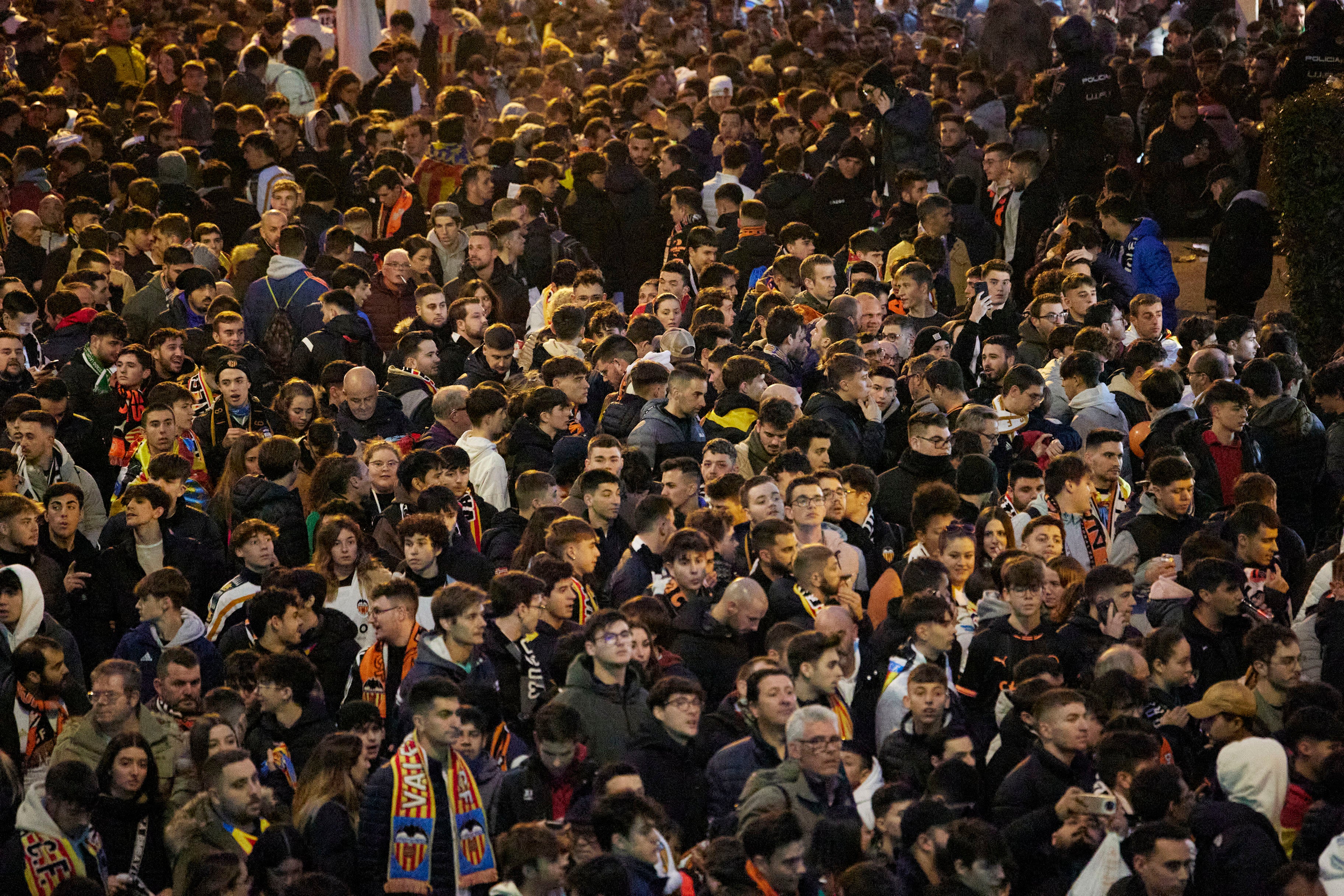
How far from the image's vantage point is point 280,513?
356 inches

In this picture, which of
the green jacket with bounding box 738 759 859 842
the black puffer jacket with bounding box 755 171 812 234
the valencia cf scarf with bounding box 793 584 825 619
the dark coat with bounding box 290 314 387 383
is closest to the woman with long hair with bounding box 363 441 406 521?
the dark coat with bounding box 290 314 387 383

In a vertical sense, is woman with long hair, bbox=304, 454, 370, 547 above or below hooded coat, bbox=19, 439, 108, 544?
above

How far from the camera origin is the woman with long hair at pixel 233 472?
31.0 ft

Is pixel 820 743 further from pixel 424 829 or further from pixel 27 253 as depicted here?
pixel 27 253

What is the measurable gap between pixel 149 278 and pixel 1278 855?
9911mm

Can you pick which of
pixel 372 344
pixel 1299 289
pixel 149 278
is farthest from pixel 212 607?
pixel 1299 289

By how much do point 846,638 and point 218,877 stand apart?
287 centimetres

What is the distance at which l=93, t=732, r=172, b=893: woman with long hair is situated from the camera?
21.5ft

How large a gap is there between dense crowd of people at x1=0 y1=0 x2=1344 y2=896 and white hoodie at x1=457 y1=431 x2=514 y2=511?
0.03 meters

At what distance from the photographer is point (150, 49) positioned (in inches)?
847

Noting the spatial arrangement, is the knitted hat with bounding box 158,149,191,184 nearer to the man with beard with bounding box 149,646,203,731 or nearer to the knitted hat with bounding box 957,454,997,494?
the man with beard with bounding box 149,646,203,731

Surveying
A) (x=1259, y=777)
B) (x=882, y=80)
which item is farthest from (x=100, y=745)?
(x=882, y=80)

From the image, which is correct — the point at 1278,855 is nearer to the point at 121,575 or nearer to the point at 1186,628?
the point at 1186,628

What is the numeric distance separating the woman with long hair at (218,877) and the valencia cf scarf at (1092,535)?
15.1ft
